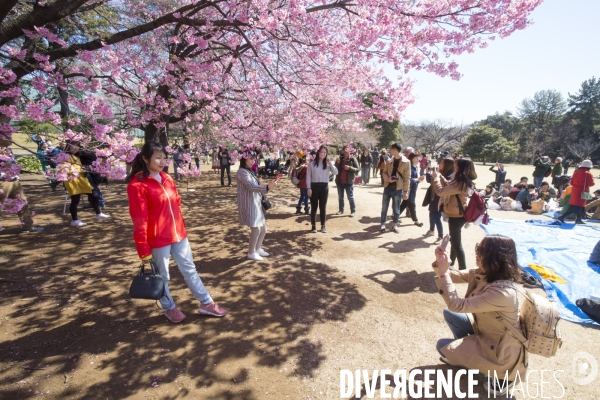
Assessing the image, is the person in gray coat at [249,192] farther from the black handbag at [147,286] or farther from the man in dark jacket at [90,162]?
the man in dark jacket at [90,162]

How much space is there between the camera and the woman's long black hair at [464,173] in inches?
161

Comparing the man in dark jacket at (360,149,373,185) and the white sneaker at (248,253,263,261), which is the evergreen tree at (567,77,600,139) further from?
the white sneaker at (248,253,263,261)

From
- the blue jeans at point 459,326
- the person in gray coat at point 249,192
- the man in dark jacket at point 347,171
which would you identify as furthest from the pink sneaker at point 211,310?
the man in dark jacket at point 347,171

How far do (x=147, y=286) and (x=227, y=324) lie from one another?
3.47ft

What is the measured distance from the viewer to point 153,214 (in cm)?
288

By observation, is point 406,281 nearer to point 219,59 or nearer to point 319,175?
point 319,175

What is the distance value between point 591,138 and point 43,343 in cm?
4794

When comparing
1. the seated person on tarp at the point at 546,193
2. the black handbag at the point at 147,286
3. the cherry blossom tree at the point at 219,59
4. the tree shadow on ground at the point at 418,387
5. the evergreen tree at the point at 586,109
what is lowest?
the tree shadow on ground at the point at 418,387

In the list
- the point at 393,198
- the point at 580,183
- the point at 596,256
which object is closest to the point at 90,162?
the point at 393,198

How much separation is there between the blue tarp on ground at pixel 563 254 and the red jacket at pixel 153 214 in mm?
5034

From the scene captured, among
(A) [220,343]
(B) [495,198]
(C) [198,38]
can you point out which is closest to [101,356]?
(A) [220,343]

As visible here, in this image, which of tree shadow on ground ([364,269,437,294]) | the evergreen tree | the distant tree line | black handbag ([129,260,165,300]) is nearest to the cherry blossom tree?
black handbag ([129,260,165,300])

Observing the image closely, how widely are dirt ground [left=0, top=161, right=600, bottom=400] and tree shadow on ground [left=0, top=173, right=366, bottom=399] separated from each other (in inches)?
0.6

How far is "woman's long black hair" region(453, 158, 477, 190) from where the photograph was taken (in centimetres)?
408
